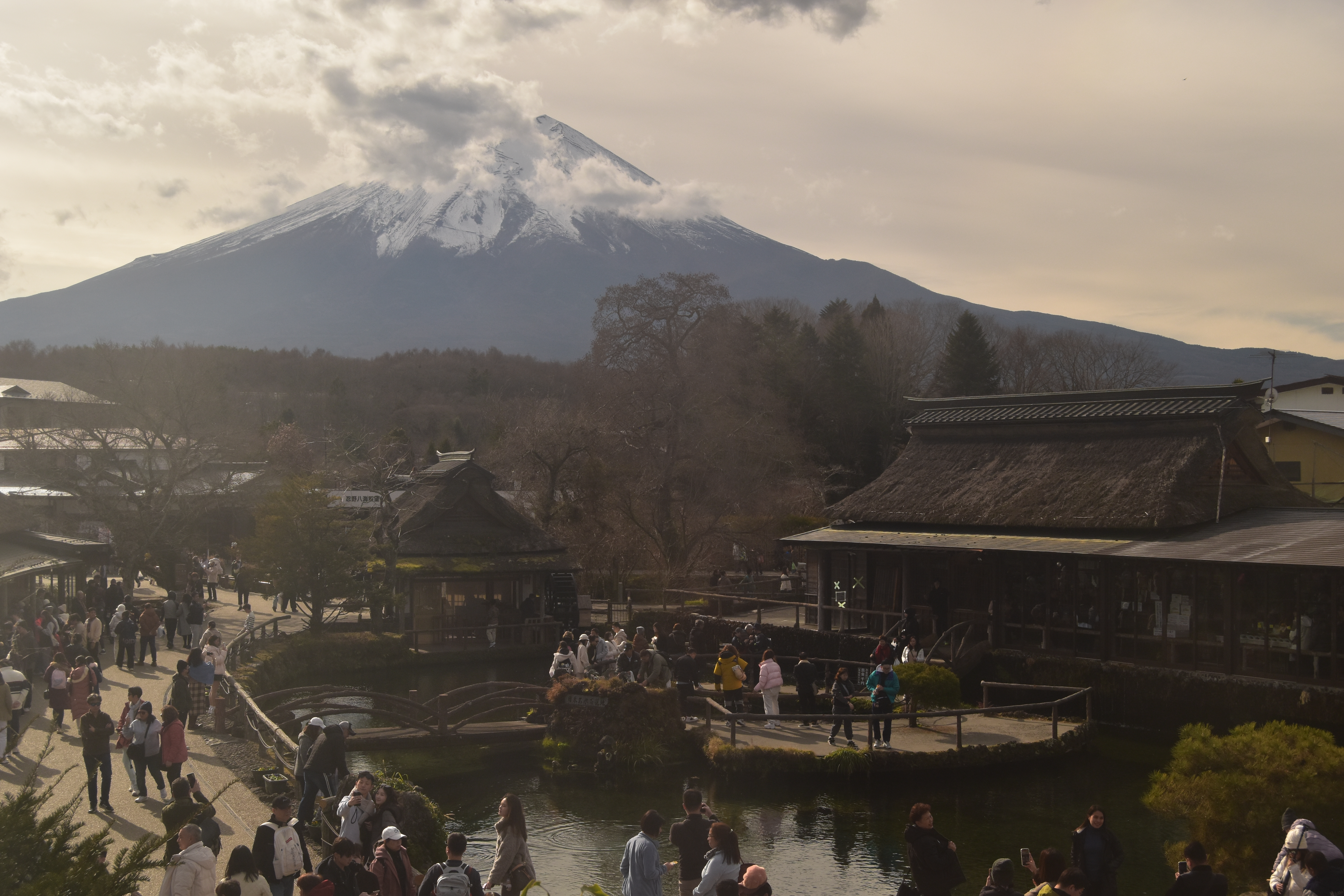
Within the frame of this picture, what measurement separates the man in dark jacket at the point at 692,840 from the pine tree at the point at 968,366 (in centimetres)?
5180

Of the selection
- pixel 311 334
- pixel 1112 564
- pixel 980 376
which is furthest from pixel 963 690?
pixel 311 334

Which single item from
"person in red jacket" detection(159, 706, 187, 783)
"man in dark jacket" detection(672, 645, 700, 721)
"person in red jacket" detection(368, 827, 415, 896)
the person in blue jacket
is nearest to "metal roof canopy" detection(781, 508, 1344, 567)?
the person in blue jacket

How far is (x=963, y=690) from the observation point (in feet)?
81.1

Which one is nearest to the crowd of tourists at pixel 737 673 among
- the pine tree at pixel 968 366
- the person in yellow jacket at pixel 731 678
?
the person in yellow jacket at pixel 731 678

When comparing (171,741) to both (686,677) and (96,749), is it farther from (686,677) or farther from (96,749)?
(686,677)

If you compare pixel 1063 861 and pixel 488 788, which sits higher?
pixel 1063 861

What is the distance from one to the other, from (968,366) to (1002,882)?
5408 cm

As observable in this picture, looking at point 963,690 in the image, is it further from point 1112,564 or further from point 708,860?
point 708,860

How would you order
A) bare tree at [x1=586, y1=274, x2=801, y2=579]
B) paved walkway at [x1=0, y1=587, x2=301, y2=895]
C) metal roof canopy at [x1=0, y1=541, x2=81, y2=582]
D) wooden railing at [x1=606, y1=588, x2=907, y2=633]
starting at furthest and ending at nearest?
bare tree at [x1=586, y1=274, x2=801, y2=579] → wooden railing at [x1=606, y1=588, x2=907, y2=633] → metal roof canopy at [x1=0, y1=541, x2=81, y2=582] → paved walkway at [x1=0, y1=587, x2=301, y2=895]

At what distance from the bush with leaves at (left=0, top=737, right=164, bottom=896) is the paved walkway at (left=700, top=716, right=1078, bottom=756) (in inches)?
528

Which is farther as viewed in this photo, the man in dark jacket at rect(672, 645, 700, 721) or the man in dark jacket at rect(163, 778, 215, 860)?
the man in dark jacket at rect(672, 645, 700, 721)

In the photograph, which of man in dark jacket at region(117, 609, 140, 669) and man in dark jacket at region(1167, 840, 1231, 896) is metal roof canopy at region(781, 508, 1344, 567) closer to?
man in dark jacket at region(1167, 840, 1231, 896)

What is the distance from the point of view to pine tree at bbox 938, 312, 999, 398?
59.8 metres

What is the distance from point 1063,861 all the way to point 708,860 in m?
3.14
